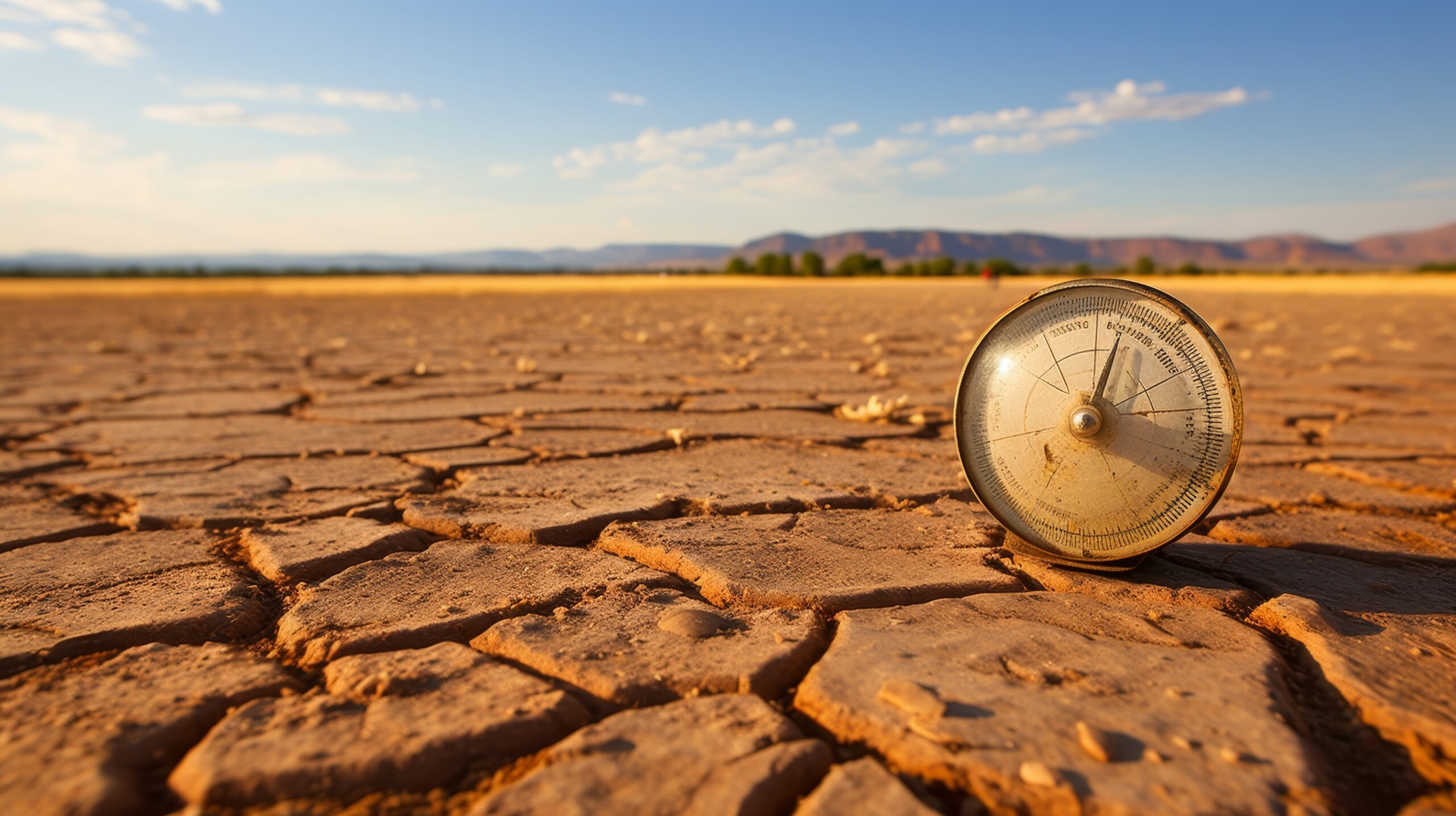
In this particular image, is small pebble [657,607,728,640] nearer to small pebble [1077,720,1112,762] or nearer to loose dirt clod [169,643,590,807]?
loose dirt clod [169,643,590,807]

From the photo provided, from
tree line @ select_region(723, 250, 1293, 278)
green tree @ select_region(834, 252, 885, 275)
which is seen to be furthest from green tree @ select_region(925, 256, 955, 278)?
green tree @ select_region(834, 252, 885, 275)

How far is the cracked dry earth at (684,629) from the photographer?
87cm

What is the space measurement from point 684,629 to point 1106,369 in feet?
2.45

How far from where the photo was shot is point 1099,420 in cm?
133

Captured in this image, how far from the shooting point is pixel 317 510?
1.87m

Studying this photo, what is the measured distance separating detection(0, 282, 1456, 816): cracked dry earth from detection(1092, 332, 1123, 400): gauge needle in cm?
31

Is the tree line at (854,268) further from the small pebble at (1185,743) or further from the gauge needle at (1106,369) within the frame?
the small pebble at (1185,743)

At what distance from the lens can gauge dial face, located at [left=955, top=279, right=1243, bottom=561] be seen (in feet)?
4.33

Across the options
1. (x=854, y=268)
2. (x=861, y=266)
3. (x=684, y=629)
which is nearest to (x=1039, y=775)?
(x=684, y=629)

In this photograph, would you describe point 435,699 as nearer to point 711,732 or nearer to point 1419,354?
point 711,732

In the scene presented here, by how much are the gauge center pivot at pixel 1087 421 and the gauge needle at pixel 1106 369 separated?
0.02 m

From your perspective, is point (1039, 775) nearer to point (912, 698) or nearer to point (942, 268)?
point (912, 698)

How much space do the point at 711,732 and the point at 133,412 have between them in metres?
3.25

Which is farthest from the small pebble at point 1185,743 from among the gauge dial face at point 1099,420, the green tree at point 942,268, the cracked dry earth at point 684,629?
the green tree at point 942,268
